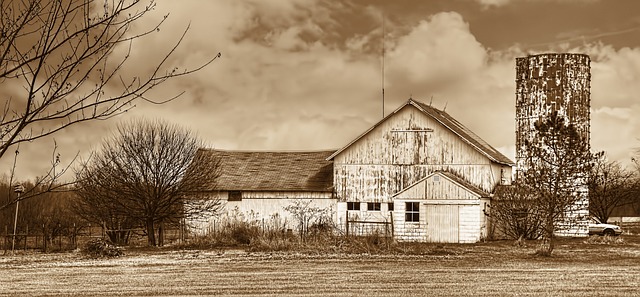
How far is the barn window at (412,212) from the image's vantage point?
39.7 meters

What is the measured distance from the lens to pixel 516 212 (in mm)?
38281

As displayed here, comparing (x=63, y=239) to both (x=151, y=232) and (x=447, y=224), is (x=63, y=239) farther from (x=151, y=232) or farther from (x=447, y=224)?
(x=447, y=224)

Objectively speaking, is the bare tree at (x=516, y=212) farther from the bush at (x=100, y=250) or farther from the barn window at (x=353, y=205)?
the bush at (x=100, y=250)

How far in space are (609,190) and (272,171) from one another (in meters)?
31.1

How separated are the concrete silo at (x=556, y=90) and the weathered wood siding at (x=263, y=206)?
40.9 feet

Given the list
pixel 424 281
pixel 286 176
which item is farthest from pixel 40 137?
pixel 286 176

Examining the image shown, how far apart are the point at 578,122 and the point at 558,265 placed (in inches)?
832

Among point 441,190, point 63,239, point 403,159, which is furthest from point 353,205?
point 63,239

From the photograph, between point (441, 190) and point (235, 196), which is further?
point (235, 196)

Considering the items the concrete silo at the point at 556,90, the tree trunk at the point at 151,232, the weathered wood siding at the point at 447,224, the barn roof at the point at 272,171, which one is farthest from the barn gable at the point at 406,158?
the tree trunk at the point at 151,232

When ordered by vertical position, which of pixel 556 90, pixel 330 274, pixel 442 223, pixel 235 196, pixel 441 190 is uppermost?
pixel 556 90

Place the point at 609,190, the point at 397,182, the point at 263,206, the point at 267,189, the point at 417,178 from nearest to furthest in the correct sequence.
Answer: the point at 417,178, the point at 397,182, the point at 267,189, the point at 263,206, the point at 609,190

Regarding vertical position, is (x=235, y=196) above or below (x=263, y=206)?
above

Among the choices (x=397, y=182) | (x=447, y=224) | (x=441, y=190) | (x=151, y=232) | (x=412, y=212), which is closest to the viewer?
(x=151, y=232)
